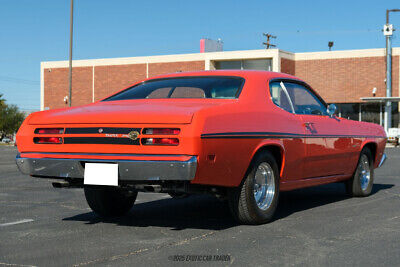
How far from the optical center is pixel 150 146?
4836mm

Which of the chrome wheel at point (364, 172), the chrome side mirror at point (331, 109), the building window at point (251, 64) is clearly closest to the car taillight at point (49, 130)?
the chrome side mirror at point (331, 109)

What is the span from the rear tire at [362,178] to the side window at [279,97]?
2.19 m

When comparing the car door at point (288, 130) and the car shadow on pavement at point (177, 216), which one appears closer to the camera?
the car shadow on pavement at point (177, 216)

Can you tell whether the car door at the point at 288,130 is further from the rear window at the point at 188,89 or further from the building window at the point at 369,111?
the building window at the point at 369,111

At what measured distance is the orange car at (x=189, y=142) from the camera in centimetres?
482

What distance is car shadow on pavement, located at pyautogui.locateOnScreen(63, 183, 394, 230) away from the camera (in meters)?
5.86

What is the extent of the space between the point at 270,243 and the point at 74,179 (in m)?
1.80

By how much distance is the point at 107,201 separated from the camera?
618 cm

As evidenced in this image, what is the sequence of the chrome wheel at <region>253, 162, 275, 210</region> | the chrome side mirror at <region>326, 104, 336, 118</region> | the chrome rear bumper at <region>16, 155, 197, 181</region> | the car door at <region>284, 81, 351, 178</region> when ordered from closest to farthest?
the chrome rear bumper at <region>16, 155, 197, 181</region>, the chrome wheel at <region>253, 162, 275, 210</region>, the car door at <region>284, 81, 351, 178</region>, the chrome side mirror at <region>326, 104, 336, 118</region>

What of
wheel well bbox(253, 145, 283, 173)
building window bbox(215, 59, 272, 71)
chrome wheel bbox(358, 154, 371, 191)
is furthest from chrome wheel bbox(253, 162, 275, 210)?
building window bbox(215, 59, 272, 71)

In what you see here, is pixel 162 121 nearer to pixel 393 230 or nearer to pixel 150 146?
pixel 150 146

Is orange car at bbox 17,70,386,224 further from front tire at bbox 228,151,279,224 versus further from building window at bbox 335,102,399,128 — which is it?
building window at bbox 335,102,399,128

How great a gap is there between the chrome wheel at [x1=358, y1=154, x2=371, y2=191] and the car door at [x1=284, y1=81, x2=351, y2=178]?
70 cm

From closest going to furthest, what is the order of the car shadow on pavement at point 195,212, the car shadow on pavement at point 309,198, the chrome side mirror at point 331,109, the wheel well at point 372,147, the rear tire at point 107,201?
the car shadow on pavement at point 195,212, the rear tire at point 107,201, the car shadow on pavement at point 309,198, the chrome side mirror at point 331,109, the wheel well at point 372,147
